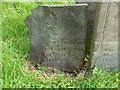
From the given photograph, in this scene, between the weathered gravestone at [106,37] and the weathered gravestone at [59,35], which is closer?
the weathered gravestone at [106,37]

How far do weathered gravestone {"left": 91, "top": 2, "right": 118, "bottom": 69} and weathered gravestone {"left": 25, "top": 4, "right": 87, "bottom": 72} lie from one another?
219mm

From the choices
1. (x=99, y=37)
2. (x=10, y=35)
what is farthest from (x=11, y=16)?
(x=99, y=37)

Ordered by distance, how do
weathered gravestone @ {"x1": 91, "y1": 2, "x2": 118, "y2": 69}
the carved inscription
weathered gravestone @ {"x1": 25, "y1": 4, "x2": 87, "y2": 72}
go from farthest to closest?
the carved inscription, weathered gravestone @ {"x1": 25, "y1": 4, "x2": 87, "y2": 72}, weathered gravestone @ {"x1": 91, "y1": 2, "x2": 118, "y2": 69}

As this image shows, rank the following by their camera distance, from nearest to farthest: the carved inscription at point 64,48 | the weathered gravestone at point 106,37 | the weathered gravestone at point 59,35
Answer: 1. the weathered gravestone at point 106,37
2. the weathered gravestone at point 59,35
3. the carved inscription at point 64,48

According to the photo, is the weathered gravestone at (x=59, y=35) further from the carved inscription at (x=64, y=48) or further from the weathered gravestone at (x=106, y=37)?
the weathered gravestone at (x=106, y=37)

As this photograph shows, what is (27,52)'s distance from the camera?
2.61 metres

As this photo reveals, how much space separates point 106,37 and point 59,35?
677mm

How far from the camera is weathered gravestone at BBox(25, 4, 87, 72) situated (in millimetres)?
2049

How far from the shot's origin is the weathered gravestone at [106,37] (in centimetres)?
186

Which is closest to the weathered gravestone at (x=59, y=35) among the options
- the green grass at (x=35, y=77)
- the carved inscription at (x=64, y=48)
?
the carved inscription at (x=64, y=48)

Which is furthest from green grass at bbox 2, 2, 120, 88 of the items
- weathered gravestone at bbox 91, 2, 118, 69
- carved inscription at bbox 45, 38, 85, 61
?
carved inscription at bbox 45, 38, 85, 61

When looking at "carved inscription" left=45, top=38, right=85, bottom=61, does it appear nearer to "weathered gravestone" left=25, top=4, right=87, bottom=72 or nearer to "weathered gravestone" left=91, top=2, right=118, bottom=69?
"weathered gravestone" left=25, top=4, right=87, bottom=72

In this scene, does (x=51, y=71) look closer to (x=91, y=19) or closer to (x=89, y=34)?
(x=89, y=34)

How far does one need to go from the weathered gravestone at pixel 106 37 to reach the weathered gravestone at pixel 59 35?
22cm
